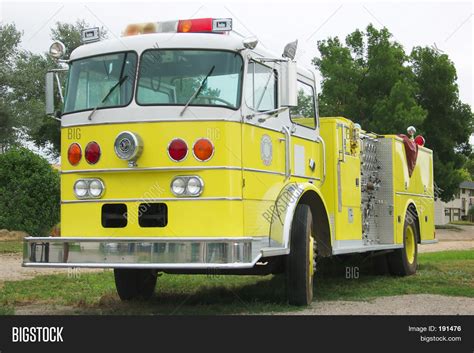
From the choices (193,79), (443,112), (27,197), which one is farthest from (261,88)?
(443,112)

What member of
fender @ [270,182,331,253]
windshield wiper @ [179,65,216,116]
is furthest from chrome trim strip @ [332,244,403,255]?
windshield wiper @ [179,65,216,116]

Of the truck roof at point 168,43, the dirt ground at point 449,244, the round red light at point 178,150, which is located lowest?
the dirt ground at point 449,244

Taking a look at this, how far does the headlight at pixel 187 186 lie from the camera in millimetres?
6656

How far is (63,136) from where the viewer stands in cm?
728

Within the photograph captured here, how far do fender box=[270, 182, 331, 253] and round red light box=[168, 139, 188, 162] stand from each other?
130 centimetres

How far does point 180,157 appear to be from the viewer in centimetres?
669

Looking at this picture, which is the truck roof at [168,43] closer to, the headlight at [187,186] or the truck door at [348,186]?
the headlight at [187,186]

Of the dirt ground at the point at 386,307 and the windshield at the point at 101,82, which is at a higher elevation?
the windshield at the point at 101,82

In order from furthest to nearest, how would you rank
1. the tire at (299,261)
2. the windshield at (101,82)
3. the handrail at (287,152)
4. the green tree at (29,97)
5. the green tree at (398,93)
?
the green tree at (398,93), the green tree at (29,97), the handrail at (287,152), the tire at (299,261), the windshield at (101,82)

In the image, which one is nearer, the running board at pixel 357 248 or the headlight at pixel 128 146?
the headlight at pixel 128 146

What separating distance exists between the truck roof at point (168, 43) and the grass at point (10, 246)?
11204 millimetres

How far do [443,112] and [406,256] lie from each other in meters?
24.7

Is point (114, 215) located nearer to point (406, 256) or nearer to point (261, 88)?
point (261, 88)

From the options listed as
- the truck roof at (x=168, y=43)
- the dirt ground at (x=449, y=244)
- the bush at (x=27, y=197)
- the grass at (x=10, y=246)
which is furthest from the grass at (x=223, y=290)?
the bush at (x=27, y=197)
